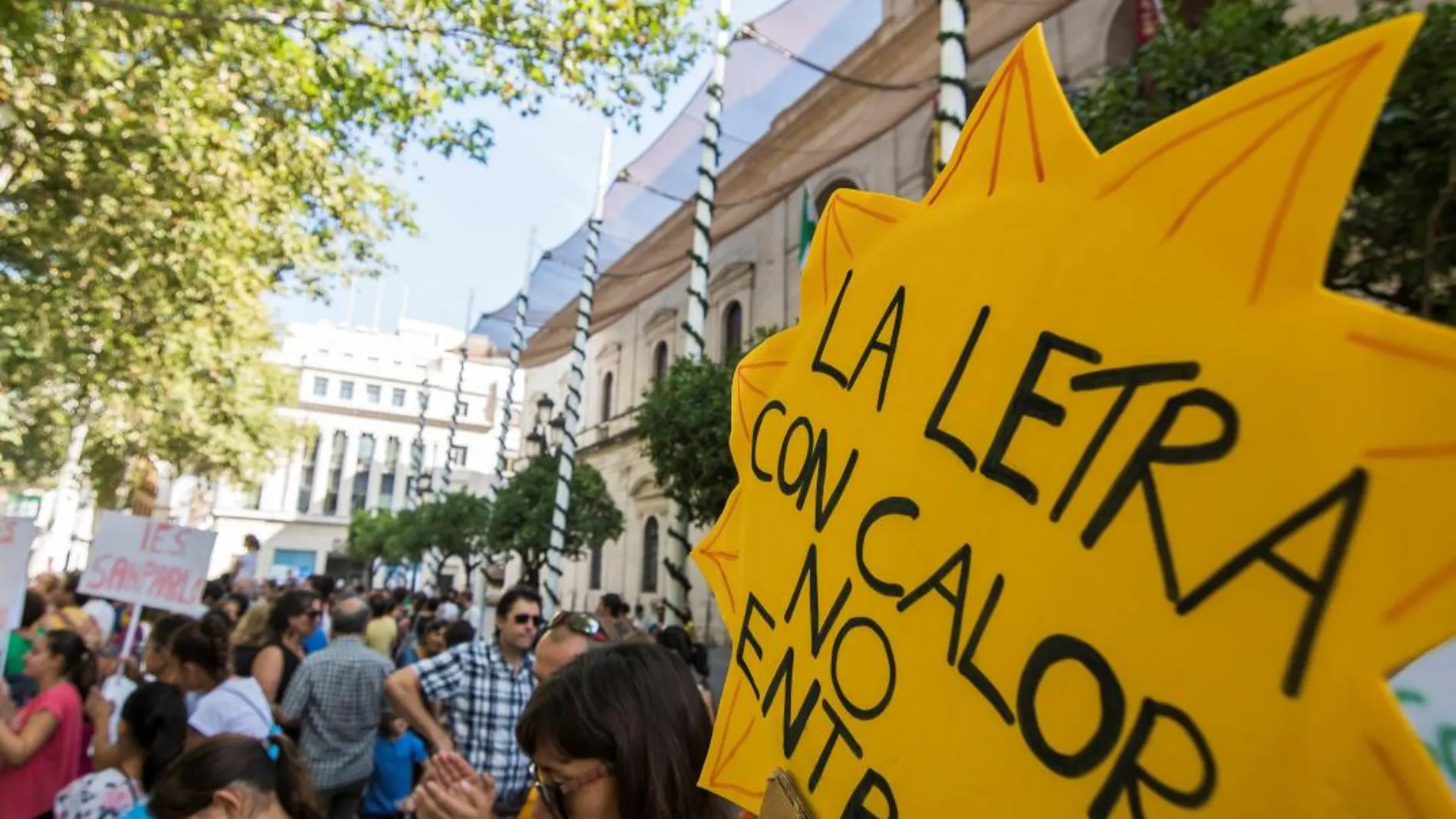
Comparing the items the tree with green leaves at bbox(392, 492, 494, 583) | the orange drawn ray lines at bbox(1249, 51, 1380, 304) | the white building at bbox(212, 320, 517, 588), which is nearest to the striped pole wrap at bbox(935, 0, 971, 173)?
the orange drawn ray lines at bbox(1249, 51, 1380, 304)

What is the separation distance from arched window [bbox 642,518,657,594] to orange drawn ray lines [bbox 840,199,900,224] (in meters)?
21.4

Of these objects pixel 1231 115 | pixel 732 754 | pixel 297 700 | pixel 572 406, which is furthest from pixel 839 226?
pixel 572 406

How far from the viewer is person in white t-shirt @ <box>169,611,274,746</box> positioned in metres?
3.83

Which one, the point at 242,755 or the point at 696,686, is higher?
the point at 696,686

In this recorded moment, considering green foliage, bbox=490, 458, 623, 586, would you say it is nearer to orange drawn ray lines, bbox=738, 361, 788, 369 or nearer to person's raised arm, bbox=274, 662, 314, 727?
person's raised arm, bbox=274, 662, 314, 727

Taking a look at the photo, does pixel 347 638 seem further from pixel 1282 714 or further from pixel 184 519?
pixel 184 519

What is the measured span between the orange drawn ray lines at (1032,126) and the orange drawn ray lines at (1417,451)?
53cm

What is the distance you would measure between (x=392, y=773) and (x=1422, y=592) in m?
5.10

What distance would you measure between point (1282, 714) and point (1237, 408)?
26 centimetres

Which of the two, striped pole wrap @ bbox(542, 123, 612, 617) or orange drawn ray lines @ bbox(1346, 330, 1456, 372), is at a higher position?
striped pole wrap @ bbox(542, 123, 612, 617)

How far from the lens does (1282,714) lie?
2.46 feet

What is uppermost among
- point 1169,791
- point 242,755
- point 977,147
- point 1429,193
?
point 1429,193

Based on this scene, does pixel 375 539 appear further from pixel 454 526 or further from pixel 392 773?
pixel 392 773

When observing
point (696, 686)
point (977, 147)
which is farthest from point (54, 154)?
point (977, 147)
